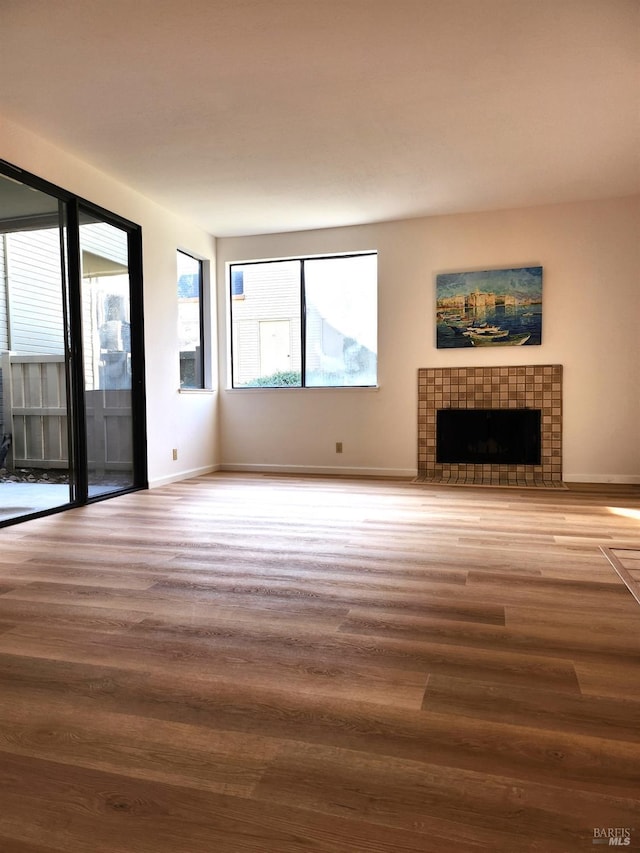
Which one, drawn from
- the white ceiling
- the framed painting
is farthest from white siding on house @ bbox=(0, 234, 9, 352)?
the framed painting

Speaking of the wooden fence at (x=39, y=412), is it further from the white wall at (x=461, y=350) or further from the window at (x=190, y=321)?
the white wall at (x=461, y=350)

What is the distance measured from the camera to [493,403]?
217 inches

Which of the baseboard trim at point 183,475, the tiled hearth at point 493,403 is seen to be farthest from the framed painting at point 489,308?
the baseboard trim at point 183,475

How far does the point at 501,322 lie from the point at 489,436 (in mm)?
1081

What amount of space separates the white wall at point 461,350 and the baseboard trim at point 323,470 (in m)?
0.01

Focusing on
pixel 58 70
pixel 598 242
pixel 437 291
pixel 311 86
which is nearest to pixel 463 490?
pixel 437 291

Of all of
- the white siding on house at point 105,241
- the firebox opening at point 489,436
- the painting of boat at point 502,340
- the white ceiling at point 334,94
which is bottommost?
the firebox opening at point 489,436

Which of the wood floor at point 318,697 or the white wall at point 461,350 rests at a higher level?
the white wall at point 461,350

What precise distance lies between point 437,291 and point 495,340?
2.38 ft

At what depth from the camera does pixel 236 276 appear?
20.8ft

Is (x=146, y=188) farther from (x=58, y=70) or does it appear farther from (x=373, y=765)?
(x=373, y=765)

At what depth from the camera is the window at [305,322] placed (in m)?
5.92

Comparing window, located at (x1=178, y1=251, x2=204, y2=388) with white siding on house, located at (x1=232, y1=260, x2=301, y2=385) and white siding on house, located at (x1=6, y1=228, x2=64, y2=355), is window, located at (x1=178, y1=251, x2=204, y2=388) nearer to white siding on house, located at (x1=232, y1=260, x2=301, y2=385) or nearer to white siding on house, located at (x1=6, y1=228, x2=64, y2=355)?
white siding on house, located at (x1=232, y1=260, x2=301, y2=385)

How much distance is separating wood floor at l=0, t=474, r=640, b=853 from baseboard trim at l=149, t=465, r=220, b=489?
81.5 inches
